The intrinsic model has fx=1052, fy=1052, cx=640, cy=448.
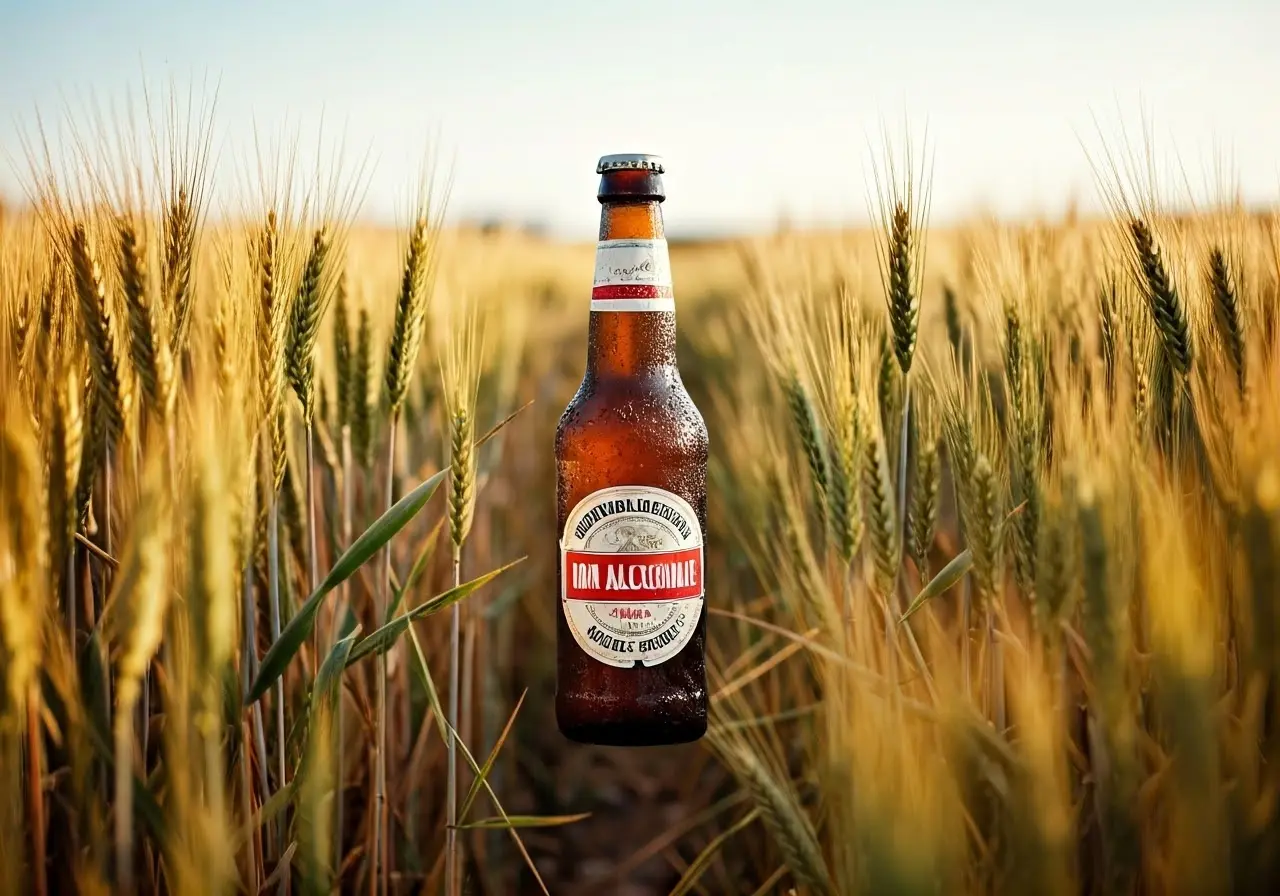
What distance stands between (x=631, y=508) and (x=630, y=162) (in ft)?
3.06

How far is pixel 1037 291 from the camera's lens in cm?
255

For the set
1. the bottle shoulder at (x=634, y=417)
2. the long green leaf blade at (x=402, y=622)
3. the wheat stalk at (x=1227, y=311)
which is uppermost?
the wheat stalk at (x=1227, y=311)

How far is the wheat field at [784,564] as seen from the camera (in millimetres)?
1598

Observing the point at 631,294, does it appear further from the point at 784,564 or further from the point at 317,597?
the point at 317,597

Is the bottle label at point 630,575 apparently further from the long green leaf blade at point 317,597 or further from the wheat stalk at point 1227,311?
the wheat stalk at point 1227,311

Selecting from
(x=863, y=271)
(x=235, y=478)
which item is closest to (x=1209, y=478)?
(x=863, y=271)

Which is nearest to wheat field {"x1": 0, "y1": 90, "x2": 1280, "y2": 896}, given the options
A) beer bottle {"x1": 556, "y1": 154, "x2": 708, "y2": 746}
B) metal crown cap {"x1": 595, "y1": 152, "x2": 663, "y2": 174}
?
beer bottle {"x1": 556, "y1": 154, "x2": 708, "y2": 746}

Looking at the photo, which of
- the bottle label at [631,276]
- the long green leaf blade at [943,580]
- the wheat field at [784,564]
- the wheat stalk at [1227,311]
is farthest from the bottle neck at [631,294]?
the wheat stalk at [1227,311]

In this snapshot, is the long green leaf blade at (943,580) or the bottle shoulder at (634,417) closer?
the long green leaf blade at (943,580)

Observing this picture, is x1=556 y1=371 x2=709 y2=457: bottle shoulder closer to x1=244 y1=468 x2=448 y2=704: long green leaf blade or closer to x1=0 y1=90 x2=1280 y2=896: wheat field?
x1=0 y1=90 x2=1280 y2=896: wheat field

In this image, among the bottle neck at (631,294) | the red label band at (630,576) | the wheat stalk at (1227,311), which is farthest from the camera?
the bottle neck at (631,294)

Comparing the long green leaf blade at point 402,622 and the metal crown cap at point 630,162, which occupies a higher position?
the metal crown cap at point 630,162

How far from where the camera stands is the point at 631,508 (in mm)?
2760

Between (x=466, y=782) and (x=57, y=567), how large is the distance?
206 cm
